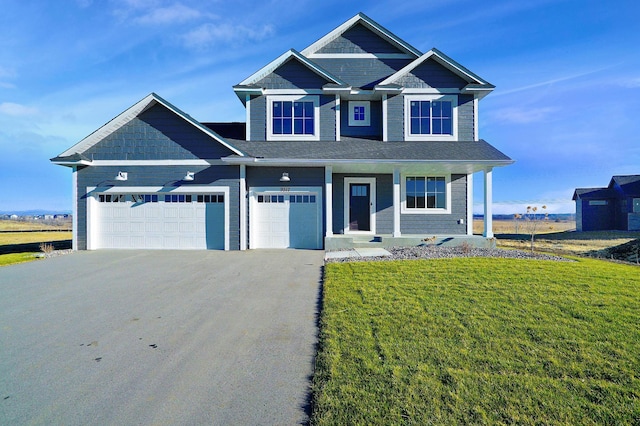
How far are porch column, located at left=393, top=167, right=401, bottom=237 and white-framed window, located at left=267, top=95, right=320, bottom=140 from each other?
359 cm

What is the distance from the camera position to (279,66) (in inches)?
509

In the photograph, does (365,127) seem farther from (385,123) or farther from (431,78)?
(431,78)

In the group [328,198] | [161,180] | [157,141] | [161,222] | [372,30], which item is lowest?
[161,222]

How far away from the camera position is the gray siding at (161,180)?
11891 millimetres

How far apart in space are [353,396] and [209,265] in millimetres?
7381

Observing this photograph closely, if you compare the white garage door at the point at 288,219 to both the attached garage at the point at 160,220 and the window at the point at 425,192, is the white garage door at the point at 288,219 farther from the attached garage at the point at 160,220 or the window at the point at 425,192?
the window at the point at 425,192

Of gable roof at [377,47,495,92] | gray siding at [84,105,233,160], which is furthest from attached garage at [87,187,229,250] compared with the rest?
gable roof at [377,47,495,92]

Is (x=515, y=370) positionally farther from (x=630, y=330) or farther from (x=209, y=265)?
(x=209, y=265)

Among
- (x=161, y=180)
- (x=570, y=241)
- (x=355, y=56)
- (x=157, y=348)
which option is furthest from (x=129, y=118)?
(x=570, y=241)

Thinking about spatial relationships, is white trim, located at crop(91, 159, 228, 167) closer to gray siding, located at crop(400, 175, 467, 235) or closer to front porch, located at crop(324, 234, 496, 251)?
front porch, located at crop(324, 234, 496, 251)

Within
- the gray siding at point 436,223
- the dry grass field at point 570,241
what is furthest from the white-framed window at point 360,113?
the dry grass field at point 570,241

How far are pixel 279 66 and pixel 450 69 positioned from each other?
23.8ft

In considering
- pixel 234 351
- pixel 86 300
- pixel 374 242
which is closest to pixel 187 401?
pixel 234 351

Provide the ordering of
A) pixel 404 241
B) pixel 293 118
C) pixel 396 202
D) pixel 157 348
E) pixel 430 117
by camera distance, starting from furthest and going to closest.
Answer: pixel 430 117 < pixel 293 118 < pixel 396 202 < pixel 404 241 < pixel 157 348
